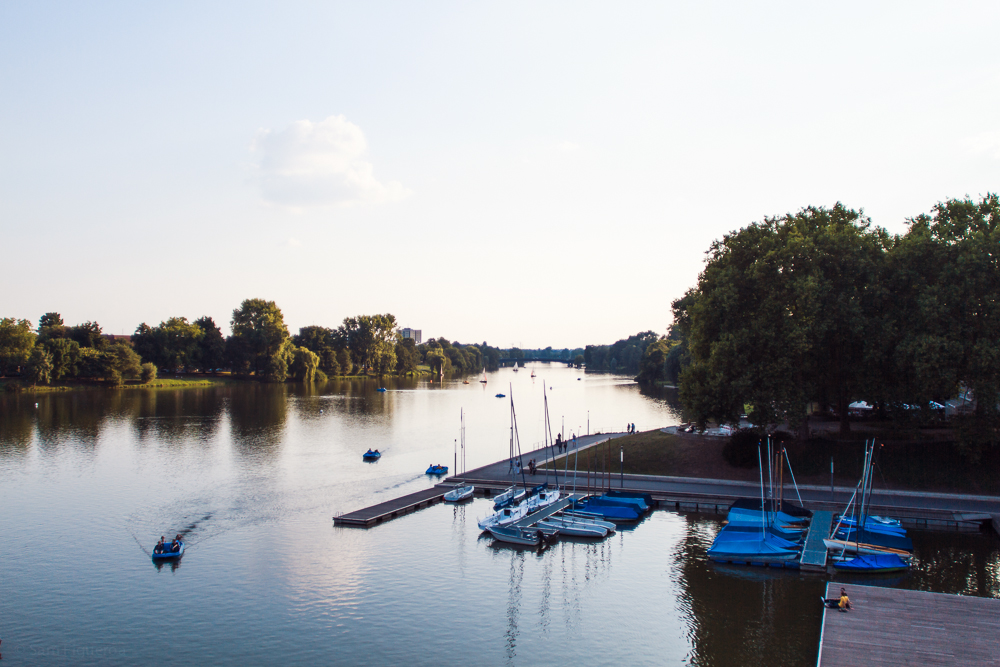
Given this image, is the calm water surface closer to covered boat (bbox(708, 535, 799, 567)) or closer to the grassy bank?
covered boat (bbox(708, 535, 799, 567))

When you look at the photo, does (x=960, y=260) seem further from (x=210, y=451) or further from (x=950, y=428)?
(x=210, y=451)

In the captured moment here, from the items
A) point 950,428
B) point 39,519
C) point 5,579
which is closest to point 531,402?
point 950,428

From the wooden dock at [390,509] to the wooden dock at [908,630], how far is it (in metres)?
26.2

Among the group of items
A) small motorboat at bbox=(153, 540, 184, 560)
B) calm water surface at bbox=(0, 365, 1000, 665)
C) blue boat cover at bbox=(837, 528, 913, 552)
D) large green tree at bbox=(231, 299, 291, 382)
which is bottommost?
calm water surface at bbox=(0, 365, 1000, 665)

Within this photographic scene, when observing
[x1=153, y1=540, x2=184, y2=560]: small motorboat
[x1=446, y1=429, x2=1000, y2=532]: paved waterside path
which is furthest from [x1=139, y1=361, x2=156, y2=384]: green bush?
[x1=153, y1=540, x2=184, y2=560]: small motorboat

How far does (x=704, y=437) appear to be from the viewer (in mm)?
57938

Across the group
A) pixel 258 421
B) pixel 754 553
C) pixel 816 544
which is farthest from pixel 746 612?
pixel 258 421

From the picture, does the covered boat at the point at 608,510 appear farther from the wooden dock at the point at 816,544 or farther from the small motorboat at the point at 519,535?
the wooden dock at the point at 816,544

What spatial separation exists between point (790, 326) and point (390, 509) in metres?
30.8

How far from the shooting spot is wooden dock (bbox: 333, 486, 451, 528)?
143 feet

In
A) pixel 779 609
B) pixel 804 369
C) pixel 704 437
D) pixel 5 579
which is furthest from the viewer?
pixel 704 437

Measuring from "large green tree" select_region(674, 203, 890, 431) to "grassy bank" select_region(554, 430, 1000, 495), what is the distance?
132 inches

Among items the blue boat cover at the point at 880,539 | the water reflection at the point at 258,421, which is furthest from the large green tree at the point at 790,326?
the water reflection at the point at 258,421

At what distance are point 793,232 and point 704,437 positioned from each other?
17866 mm
